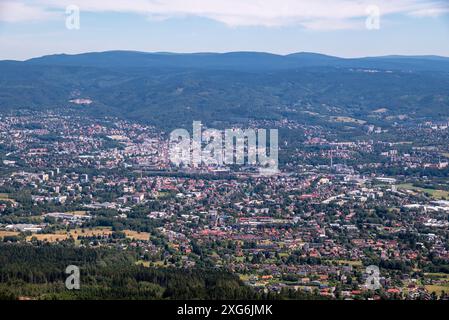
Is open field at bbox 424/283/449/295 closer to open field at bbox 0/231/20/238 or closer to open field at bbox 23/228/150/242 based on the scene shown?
open field at bbox 23/228/150/242

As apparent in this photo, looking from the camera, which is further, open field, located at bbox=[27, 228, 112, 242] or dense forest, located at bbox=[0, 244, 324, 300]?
open field, located at bbox=[27, 228, 112, 242]

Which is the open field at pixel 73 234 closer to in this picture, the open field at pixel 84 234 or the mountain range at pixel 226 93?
the open field at pixel 84 234

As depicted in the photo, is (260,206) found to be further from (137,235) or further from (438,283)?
(438,283)

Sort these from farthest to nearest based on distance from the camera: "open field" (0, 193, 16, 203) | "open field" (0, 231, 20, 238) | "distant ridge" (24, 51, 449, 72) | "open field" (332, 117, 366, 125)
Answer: "distant ridge" (24, 51, 449, 72)
"open field" (332, 117, 366, 125)
"open field" (0, 193, 16, 203)
"open field" (0, 231, 20, 238)

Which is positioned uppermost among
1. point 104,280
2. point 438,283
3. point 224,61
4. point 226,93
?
point 224,61

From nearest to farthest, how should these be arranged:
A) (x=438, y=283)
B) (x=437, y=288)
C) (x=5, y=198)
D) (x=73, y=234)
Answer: (x=437, y=288)
(x=438, y=283)
(x=73, y=234)
(x=5, y=198)

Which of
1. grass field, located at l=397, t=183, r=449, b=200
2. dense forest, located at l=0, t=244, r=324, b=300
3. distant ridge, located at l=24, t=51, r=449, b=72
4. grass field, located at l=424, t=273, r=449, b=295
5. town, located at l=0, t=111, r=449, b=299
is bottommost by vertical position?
grass field, located at l=397, t=183, r=449, b=200

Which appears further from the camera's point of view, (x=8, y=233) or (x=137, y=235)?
(x=137, y=235)

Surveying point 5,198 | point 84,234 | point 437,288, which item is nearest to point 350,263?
point 437,288

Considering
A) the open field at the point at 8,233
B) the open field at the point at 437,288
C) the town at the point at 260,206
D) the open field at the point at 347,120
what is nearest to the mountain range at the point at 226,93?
the open field at the point at 347,120

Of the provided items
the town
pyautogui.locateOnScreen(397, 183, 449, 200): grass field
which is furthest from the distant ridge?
pyautogui.locateOnScreen(397, 183, 449, 200): grass field

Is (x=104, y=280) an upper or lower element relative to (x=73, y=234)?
upper
